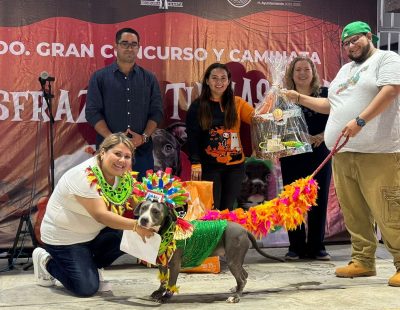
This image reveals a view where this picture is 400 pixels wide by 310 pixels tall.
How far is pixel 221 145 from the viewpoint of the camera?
4484 millimetres

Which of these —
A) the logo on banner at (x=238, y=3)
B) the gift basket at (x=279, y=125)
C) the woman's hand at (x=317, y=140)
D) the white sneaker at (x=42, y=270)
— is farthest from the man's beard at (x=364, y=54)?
the white sneaker at (x=42, y=270)

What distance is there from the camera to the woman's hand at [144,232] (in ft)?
10.6

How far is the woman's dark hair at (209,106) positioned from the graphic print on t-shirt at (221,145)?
0.05 metres

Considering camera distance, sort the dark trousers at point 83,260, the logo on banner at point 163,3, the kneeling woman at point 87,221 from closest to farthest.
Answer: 1. the kneeling woman at point 87,221
2. the dark trousers at point 83,260
3. the logo on banner at point 163,3

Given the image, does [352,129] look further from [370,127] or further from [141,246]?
[141,246]

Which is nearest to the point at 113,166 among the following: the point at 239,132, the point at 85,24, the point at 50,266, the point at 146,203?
the point at 146,203

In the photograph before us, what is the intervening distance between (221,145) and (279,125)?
1.40ft

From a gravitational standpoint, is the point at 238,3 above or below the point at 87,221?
above

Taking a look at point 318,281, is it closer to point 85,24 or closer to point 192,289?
point 192,289

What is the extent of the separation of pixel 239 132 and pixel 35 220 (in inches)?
64.7

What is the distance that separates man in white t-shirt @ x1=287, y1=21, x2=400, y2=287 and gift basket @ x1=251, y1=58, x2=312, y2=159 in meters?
0.43

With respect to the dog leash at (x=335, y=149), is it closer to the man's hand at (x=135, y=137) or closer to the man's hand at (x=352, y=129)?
the man's hand at (x=352, y=129)

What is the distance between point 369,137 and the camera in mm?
3760

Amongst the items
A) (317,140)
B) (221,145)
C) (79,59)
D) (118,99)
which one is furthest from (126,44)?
(317,140)
